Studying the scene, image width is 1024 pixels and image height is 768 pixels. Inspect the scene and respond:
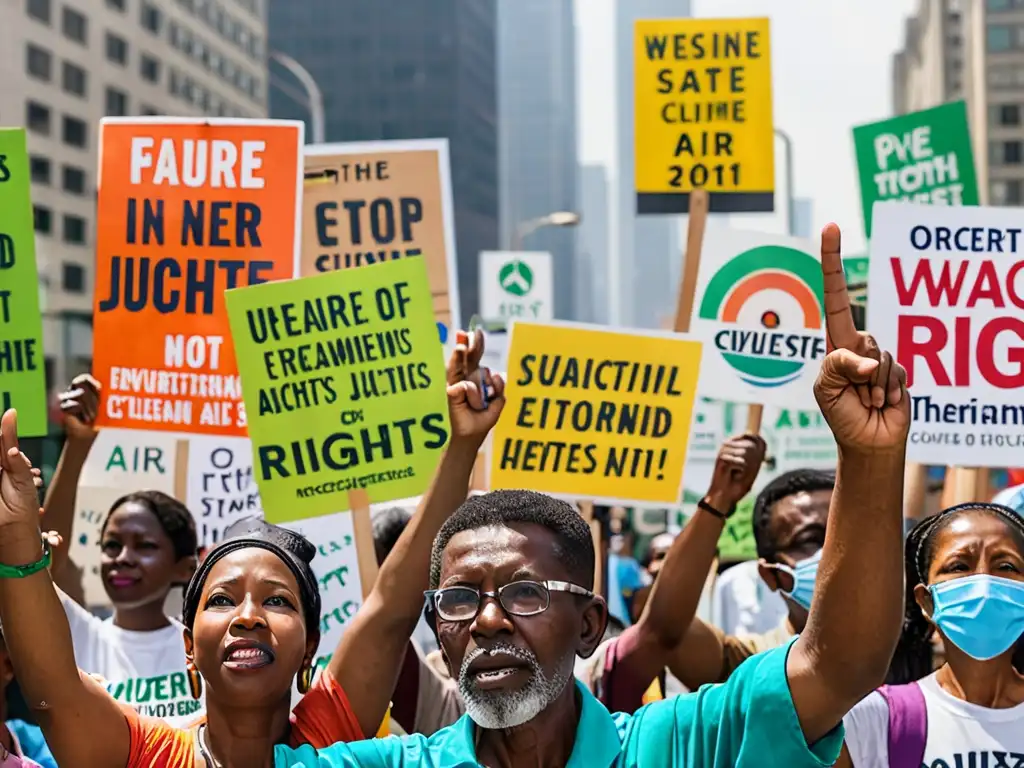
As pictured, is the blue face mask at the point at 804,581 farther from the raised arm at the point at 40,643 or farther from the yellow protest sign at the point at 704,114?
the yellow protest sign at the point at 704,114

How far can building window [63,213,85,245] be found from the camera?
54312 mm

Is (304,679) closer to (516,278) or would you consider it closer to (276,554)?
(276,554)

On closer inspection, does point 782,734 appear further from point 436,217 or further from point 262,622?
point 436,217

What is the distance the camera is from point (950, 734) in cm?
305

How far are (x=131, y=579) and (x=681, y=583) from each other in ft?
6.29

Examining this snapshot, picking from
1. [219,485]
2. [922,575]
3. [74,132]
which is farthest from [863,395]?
[74,132]

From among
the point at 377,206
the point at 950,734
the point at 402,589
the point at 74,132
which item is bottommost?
the point at 950,734

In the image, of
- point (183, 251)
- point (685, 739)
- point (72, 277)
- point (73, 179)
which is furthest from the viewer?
point (73, 179)

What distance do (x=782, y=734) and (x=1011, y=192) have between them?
255 ft

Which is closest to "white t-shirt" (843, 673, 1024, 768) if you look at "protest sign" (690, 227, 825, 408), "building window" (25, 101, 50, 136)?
"protest sign" (690, 227, 825, 408)

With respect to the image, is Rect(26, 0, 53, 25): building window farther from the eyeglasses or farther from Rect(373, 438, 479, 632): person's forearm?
the eyeglasses

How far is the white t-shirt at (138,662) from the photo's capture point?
4.23 m

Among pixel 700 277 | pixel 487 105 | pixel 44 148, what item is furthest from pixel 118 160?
pixel 487 105

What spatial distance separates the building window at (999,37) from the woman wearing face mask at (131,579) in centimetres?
7559
